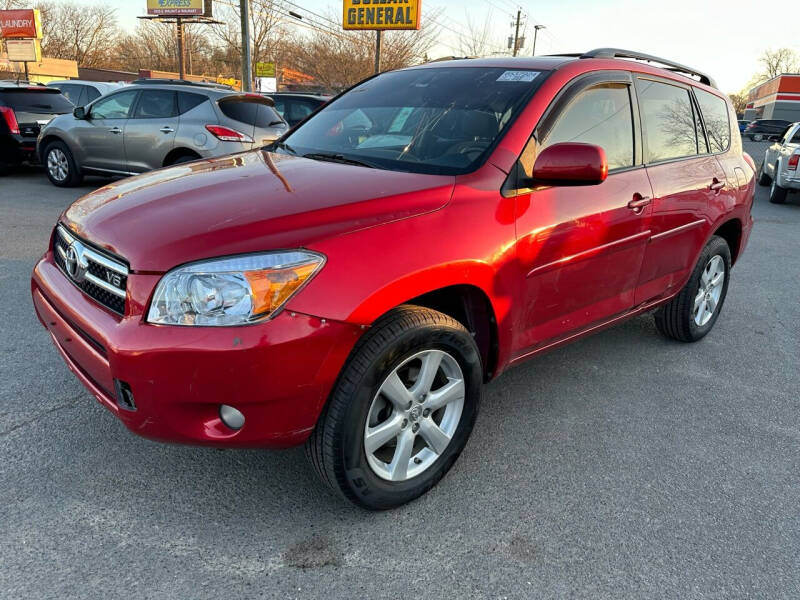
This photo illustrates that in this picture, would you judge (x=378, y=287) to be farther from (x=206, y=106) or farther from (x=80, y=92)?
(x=80, y=92)

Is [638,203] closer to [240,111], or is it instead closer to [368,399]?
[368,399]

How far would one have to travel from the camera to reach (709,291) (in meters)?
4.39

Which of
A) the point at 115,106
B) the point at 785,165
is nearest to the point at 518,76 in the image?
the point at 115,106

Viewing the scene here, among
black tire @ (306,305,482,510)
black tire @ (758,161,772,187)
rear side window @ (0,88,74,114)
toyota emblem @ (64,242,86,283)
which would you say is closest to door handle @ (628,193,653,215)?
black tire @ (306,305,482,510)

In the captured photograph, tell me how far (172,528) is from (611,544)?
5.33ft

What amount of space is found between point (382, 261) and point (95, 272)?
1.09 metres

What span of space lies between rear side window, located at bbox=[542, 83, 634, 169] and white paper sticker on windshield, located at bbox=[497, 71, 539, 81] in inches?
9.3

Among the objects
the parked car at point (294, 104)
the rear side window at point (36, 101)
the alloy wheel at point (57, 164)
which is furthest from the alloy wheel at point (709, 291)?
the rear side window at point (36, 101)

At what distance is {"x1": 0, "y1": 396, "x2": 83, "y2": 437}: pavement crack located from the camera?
9.30 ft

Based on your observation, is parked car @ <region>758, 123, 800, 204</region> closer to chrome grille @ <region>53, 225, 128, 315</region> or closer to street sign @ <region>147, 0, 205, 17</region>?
chrome grille @ <region>53, 225, 128, 315</region>

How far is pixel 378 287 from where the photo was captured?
212 cm

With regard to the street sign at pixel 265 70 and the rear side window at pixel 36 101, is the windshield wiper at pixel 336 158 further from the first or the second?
the street sign at pixel 265 70

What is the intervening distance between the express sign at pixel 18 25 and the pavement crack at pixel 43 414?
176 ft

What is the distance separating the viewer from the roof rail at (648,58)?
3379 mm
